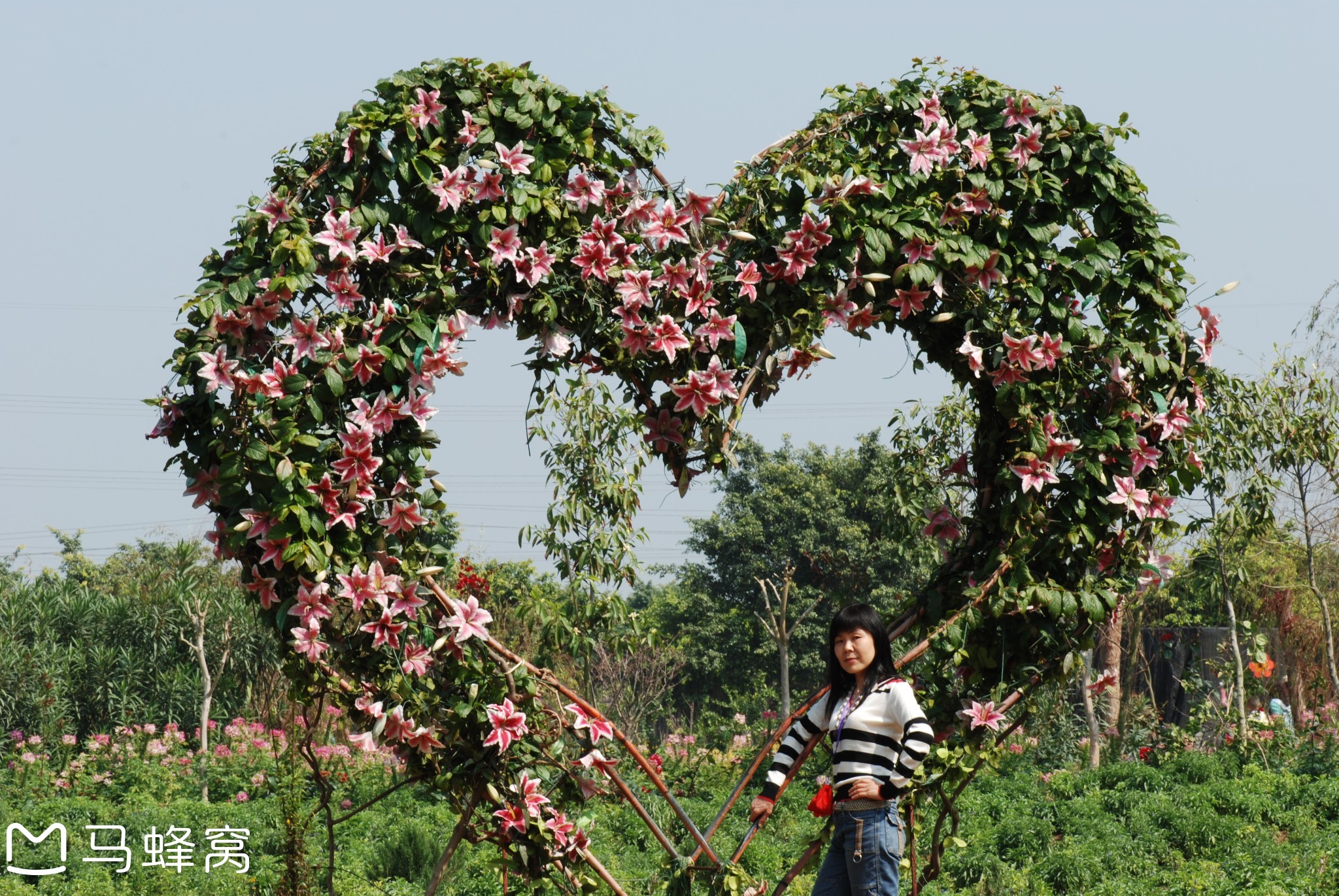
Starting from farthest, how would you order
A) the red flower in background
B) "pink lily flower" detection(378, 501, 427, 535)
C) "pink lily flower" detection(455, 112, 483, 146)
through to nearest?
the red flower in background < "pink lily flower" detection(455, 112, 483, 146) < "pink lily flower" detection(378, 501, 427, 535)

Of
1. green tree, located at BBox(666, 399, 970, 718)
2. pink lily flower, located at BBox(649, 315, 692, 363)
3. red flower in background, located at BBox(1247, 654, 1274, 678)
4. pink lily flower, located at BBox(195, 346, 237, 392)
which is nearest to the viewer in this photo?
pink lily flower, located at BBox(195, 346, 237, 392)

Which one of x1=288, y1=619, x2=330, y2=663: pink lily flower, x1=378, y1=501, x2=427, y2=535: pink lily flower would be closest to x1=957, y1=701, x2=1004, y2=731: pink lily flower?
x1=378, y1=501, x2=427, y2=535: pink lily flower

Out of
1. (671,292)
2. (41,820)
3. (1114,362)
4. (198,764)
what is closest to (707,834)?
(671,292)

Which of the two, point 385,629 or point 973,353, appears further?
point 973,353

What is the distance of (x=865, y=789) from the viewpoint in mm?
2943

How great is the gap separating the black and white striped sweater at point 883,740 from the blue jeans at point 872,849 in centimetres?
6

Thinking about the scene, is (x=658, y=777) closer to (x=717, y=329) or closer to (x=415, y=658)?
(x=415, y=658)

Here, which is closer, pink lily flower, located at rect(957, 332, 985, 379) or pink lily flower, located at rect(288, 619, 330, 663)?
pink lily flower, located at rect(288, 619, 330, 663)

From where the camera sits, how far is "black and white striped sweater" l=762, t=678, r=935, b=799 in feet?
9.65

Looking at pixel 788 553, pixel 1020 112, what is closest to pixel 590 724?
pixel 1020 112

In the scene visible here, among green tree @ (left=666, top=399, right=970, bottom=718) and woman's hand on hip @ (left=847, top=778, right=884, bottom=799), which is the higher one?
green tree @ (left=666, top=399, right=970, bottom=718)

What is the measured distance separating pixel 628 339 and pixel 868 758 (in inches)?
49.5

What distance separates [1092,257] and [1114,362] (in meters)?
0.31

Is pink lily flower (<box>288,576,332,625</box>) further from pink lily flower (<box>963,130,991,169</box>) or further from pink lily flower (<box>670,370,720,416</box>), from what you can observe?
pink lily flower (<box>963,130,991,169</box>)
